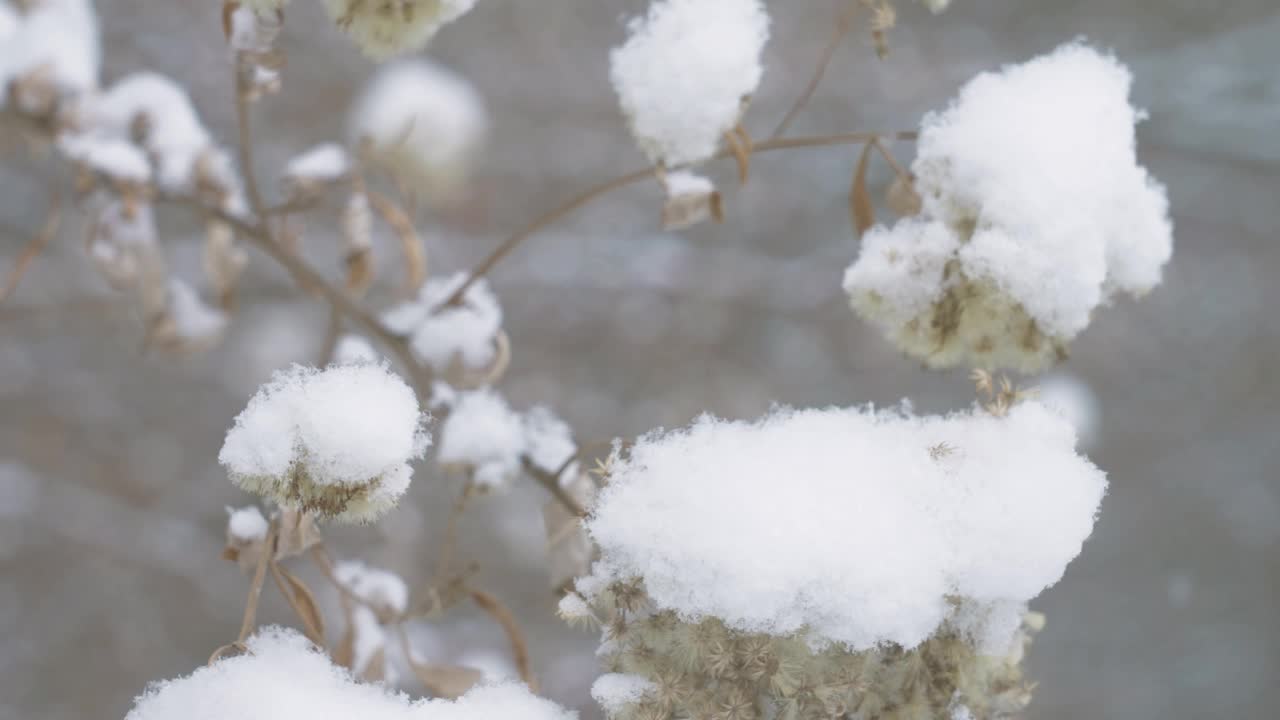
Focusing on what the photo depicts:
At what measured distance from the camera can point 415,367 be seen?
82 cm

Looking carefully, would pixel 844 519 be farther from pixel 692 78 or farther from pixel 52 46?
pixel 52 46

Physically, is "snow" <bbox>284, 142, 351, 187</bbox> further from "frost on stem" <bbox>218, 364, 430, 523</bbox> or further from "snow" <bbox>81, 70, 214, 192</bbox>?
"frost on stem" <bbox>218, 364, 430, 523</bbox>

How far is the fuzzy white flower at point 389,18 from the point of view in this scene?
1.97 feet

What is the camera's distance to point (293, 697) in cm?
46

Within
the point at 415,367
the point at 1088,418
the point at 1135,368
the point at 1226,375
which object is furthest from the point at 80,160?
the point at 1226,375

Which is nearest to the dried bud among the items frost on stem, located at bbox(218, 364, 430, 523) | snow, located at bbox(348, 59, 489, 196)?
frost on stem, located at bbox(218, 364, 430, 523)

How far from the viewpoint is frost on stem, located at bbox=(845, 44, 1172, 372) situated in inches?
23.1

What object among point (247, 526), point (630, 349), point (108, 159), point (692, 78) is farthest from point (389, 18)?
point (630, 349)

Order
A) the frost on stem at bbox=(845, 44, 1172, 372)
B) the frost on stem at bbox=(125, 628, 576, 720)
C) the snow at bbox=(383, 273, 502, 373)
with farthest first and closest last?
the snow at bbox=(383, 273, 502, 373) → the frost on stem at bbox=(845, 44, 1172, 372) → the frost on stem at bbox=(125, 628, 576, 720)

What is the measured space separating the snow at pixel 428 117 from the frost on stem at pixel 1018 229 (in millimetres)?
1674

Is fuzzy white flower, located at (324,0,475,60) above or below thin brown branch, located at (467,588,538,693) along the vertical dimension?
above

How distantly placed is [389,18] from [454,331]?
255 mm

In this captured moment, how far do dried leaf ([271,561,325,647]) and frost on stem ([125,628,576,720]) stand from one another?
0.05ft

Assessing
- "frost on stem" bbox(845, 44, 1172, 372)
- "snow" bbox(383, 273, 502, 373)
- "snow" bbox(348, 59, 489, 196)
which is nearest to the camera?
"frost on stem" bbox(845, 44, 1172, 372)
